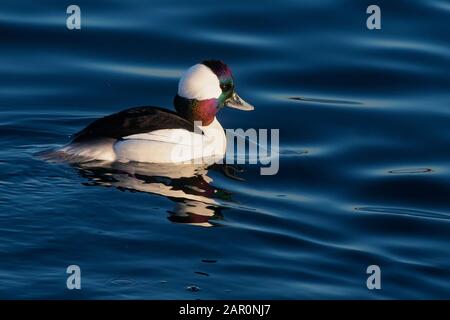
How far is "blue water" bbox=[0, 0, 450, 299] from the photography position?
40.6 ft

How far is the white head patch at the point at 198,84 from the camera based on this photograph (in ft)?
52.5

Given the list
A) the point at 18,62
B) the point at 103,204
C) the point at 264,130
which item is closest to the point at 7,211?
the point at 103,204

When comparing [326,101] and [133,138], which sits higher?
[326,101]

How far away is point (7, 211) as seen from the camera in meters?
13.4

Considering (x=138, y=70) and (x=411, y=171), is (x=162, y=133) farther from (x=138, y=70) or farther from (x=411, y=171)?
(x=138, y=70)

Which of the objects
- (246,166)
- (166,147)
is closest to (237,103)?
(246,166)

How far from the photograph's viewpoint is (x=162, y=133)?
1544 cm

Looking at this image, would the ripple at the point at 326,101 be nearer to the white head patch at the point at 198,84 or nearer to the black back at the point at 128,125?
the white head patch at the point at 198,84

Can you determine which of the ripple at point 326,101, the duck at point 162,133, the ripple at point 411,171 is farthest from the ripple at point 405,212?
the ripple at point 326,101

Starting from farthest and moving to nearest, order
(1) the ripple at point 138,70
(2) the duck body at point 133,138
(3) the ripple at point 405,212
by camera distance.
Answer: (1) the ripple at point 138,70
(2) the duck body at point 133,138
(3) the ripple at point 405,212

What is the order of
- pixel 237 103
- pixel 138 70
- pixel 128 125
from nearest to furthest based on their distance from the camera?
pixel 128 125 → pixel 237 103 → pixel 138 70

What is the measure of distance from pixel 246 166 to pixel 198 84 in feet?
3.82

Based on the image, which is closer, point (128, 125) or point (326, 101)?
point (128, 125)

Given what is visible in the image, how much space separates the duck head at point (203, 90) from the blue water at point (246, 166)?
3.28 ft
